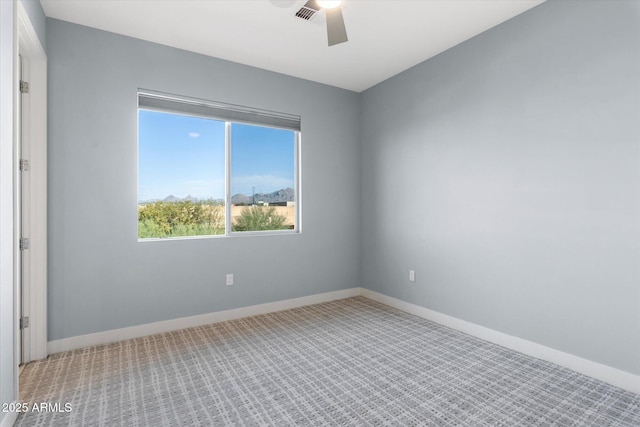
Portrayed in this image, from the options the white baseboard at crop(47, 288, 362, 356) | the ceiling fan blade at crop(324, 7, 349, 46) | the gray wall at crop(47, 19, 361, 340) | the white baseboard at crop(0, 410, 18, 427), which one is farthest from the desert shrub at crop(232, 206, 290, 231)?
the white baseboard at crop(0, 410, 18, 427)

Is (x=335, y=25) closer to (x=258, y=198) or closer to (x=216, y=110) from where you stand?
(x=216, y=110)

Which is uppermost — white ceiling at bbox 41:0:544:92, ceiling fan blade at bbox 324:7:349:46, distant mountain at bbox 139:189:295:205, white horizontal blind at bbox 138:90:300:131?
white ceiling at bbox 41:0:544:92

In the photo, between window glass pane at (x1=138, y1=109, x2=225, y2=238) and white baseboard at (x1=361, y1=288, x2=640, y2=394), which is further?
window glass pane at (x1=138, y1=109, x2=225, y2=238)

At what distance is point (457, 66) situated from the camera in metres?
3.16

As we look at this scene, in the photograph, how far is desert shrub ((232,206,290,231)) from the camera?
3.72m

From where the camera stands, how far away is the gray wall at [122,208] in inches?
107

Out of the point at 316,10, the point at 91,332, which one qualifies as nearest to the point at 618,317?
the point at 316,10

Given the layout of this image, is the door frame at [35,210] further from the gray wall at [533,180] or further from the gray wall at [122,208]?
the gray wall at [533,180]

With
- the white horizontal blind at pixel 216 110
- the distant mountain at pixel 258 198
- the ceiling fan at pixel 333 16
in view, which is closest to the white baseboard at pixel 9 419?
the distant mountain at pixel 258 198

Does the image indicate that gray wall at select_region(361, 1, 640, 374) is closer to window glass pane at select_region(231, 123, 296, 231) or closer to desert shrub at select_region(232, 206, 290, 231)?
window glass pane at select_region(231, 123, 296, 231)

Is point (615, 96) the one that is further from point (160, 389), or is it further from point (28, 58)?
point (28, 58)

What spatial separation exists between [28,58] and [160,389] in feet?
8.80

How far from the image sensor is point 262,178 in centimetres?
387

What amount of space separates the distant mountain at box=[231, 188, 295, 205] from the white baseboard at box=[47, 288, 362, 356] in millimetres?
1181
